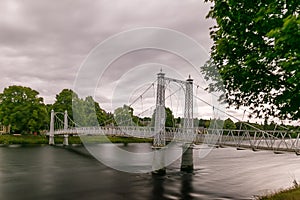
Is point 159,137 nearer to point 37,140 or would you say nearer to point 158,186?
point 158,186

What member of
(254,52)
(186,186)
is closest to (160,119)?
(186,186)

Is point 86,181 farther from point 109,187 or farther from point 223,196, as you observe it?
point 223,196

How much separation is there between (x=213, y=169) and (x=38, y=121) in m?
38.8

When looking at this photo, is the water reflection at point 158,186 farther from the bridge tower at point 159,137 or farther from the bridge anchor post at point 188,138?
the bridge anchor post at point 188,138

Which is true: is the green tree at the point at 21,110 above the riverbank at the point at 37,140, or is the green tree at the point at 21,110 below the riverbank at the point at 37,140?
above

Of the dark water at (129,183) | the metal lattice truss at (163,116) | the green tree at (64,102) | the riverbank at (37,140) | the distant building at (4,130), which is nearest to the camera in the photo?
the dark water at (129,183)

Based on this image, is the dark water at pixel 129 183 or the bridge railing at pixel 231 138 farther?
the bridge railing at pixel 231 138

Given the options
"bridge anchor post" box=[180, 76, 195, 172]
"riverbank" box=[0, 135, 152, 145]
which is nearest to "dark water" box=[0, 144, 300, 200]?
"bridge anchor post" box=[180, 76, 195, 172]

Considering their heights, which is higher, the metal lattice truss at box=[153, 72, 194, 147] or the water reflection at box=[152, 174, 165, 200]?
the metal lattice truss at box=[153, 72, 194, 147]

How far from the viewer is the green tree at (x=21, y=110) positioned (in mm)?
56125

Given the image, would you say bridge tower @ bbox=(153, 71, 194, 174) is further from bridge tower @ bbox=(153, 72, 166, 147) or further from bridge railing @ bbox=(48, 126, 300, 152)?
bridge railing @ bbox=(48, 126, 300, 152)

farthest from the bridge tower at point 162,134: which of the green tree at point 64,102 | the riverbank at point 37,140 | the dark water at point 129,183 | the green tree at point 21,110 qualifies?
the green tree at point 64,102

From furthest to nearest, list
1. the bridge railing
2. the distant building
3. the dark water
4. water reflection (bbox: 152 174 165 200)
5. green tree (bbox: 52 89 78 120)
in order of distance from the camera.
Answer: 1. green tree (bbox: 52 89 78 120)
2. the distant building
3. the bridge railing
4. water reflection (bbox: 152 174 165 200)
5. the dark water

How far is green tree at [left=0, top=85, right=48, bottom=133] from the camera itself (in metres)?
56.1
